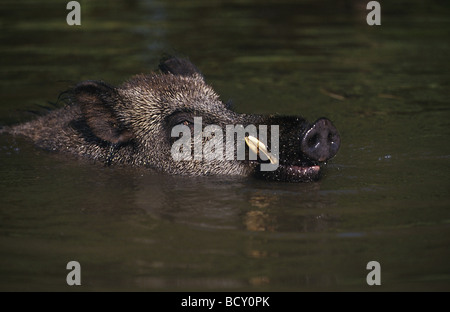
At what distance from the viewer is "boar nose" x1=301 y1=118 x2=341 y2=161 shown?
6.32 m

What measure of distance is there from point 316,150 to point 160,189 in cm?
145

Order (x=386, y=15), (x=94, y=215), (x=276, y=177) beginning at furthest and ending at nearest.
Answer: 1. (x=386, y=15)
2. (x=276, y=177)
3. (x=94, y=215)

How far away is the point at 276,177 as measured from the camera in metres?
6.73

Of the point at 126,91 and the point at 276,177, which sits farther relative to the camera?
the point at 126,91

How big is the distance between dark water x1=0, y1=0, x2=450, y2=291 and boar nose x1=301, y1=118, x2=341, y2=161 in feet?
1.18

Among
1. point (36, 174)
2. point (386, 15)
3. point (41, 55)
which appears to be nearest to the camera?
point (36, 174)

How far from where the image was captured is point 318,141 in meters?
6.36

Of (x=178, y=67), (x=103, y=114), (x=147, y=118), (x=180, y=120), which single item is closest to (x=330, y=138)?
(x=180, y=120)

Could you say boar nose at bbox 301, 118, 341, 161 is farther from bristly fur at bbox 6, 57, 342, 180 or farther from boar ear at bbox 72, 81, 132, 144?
boar ear at bbox 72, 81, 132, 144

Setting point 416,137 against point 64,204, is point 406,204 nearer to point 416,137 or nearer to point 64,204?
point 416,137

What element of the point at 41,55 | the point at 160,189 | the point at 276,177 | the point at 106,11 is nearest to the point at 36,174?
the point at 160,189

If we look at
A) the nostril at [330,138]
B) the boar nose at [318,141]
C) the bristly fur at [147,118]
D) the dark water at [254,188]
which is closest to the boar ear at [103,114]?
the bristly fur at [147,118]

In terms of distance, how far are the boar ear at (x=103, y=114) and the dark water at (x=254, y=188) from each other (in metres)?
0.33

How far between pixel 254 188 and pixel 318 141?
73 cm
